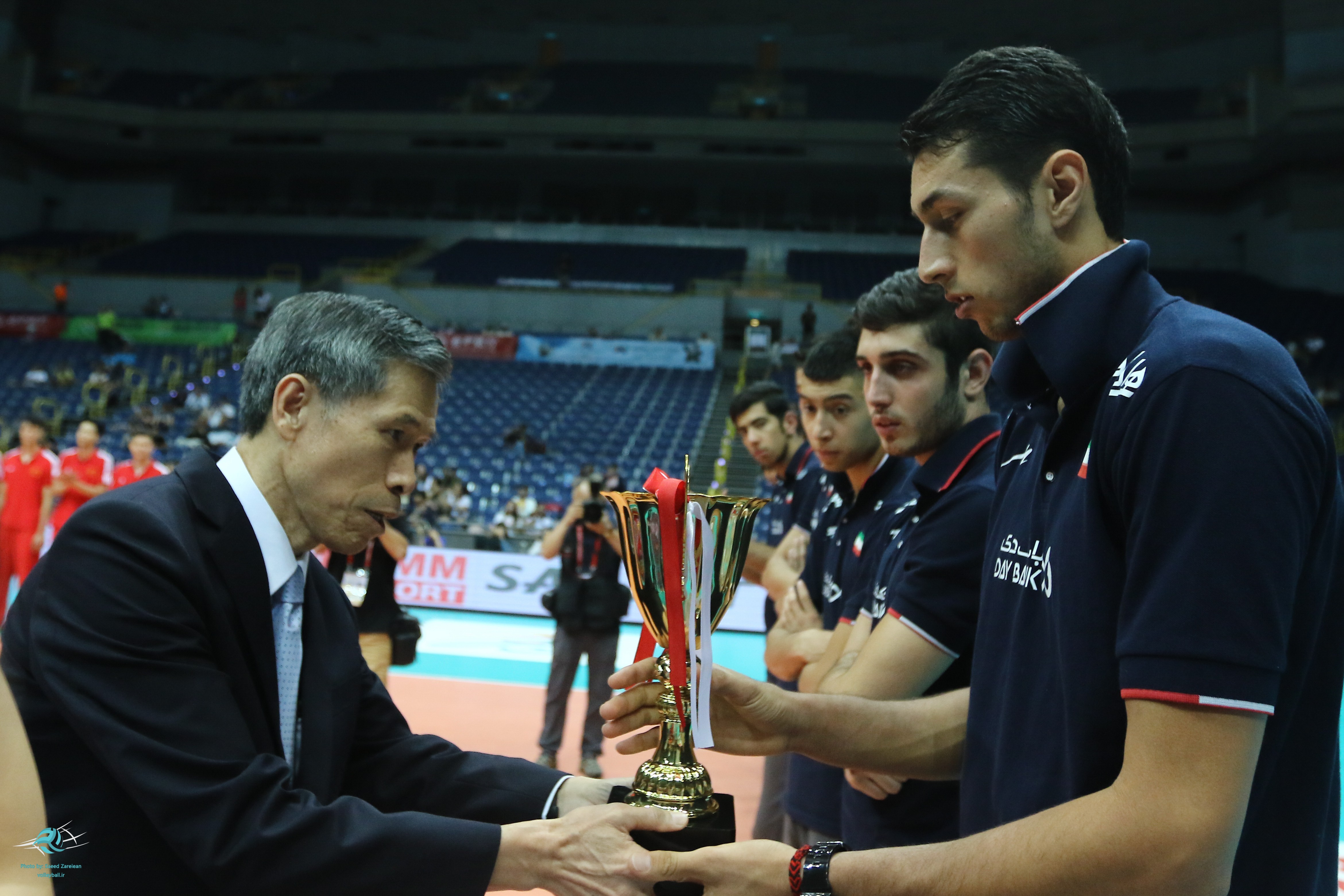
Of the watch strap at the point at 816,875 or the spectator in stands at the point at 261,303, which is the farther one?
the spectator in stands at the point at 261,303

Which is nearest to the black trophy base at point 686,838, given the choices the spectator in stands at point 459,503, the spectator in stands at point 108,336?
the spectator in stands at point 459,503

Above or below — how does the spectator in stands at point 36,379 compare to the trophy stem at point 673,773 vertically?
above

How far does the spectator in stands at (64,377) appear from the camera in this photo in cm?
2030

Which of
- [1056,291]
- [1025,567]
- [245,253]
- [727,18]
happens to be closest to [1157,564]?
[1025,567]

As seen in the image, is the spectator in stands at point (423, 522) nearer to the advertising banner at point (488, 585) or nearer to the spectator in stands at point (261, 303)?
the advertising banner at point (488, 585)

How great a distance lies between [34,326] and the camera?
23.9 metres

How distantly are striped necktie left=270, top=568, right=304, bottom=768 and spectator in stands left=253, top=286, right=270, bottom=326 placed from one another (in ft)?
72.1

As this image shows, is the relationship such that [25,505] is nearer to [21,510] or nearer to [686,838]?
[21,510]

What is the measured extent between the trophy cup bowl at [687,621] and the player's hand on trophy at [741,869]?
101 mm

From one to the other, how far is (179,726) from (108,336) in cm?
2429

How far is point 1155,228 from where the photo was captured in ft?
86.5

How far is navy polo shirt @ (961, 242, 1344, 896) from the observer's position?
114 cm

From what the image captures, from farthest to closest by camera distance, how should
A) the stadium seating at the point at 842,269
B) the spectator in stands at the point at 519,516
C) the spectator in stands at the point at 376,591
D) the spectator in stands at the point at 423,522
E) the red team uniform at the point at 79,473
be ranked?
the stadium seating at the point at 842,269 < the spectator in stands at the point at 519,516 < the spectator in stands at the point at 423,522 < the red team uniform at the point at 79,473 < the spectator in stands at the point at 376,591

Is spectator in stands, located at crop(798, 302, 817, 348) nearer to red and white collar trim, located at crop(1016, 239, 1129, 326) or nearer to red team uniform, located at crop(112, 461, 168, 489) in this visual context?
red team uniform, located at crop(112, 461, 168, 489)
